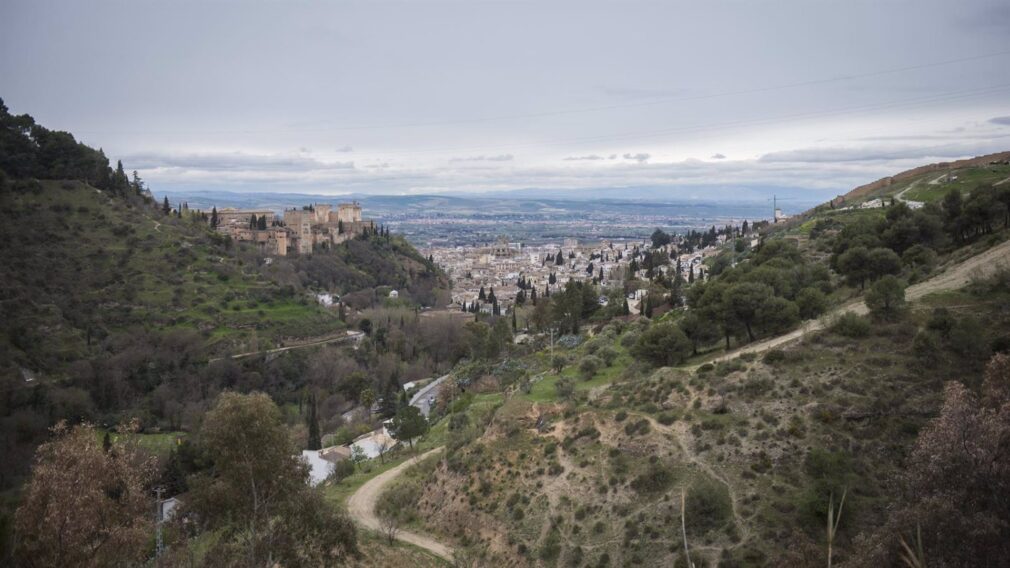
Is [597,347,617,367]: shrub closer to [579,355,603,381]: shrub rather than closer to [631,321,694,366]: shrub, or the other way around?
[579,355,603,381]: shrub

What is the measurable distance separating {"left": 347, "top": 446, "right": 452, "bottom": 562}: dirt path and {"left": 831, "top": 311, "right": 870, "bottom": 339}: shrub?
13.9m

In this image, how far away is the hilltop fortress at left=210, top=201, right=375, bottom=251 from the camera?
8331cm

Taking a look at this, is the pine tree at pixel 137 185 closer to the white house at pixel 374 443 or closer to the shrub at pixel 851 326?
the white house at pixel 374 443

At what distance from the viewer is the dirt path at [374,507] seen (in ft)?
59.5

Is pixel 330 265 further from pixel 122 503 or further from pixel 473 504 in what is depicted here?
pixel 122 503

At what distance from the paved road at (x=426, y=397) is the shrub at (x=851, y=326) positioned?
83.8 feet

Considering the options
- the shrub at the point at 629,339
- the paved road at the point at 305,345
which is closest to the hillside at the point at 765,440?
the shrub at the point at 629,339

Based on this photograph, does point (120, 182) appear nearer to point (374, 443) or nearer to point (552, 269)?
point (374, 443)

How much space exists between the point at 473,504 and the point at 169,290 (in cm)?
4389

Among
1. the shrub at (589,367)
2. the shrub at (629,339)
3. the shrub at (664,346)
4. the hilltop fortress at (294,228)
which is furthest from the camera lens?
the hilltop fortress at (294,228)

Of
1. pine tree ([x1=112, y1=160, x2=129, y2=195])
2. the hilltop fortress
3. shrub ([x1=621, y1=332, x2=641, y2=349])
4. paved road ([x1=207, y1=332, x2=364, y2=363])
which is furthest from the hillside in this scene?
the hilltop fortress

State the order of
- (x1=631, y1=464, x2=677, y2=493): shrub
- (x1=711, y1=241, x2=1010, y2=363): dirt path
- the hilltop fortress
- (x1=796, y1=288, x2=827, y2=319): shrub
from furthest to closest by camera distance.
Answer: the hilltop fortress < (x1=796, y1=288, x2=827, y2=319): shrub < (x1=711, y1=241, x2=1010, y2=363): dirt path < (x1=631, y1=464, x2=677, y2=493): shrub

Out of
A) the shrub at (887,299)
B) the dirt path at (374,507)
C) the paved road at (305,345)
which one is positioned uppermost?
the shrub at (887,299)

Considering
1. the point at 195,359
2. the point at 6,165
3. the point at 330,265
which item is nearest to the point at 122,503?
the point at 195,359
